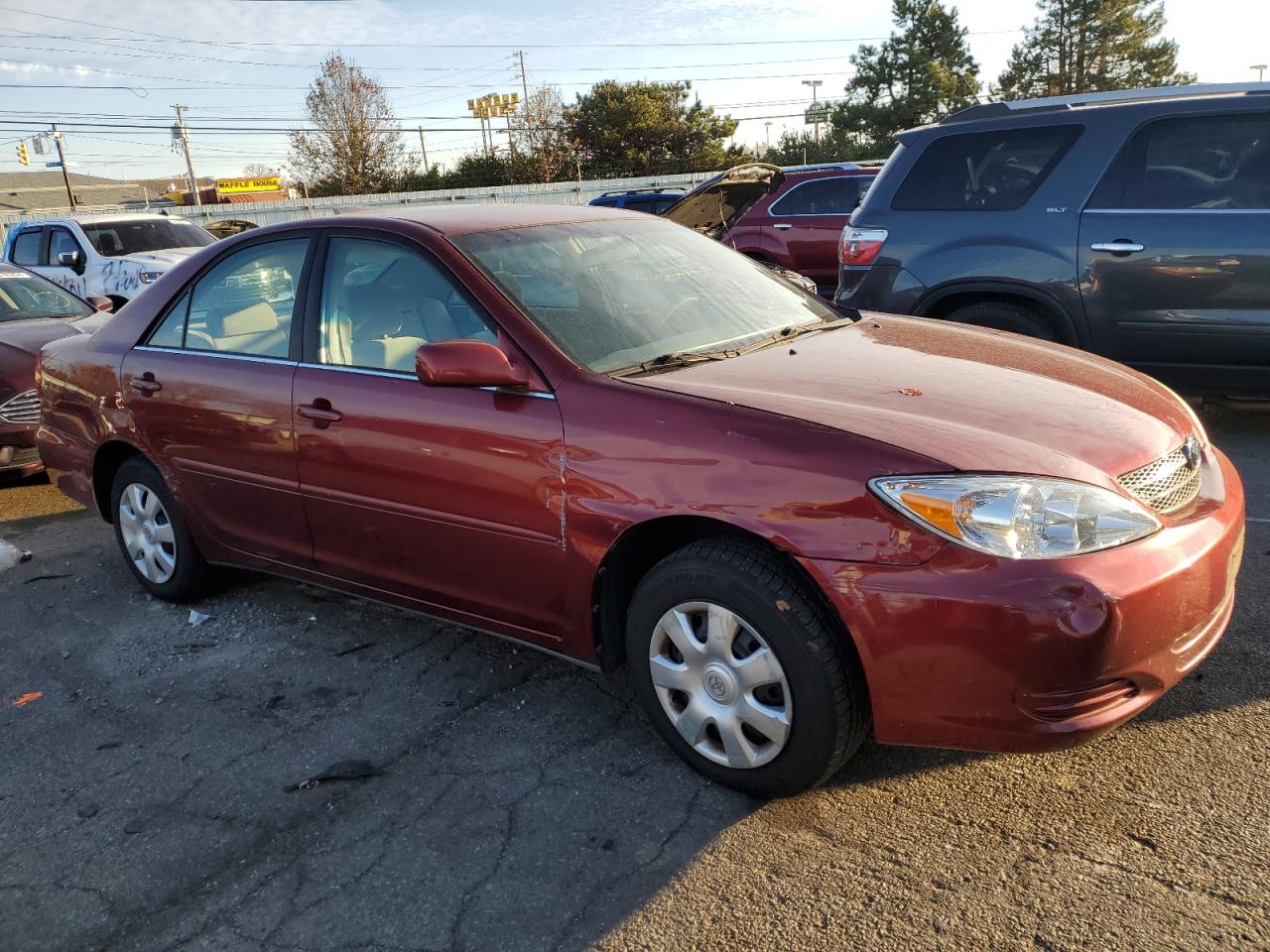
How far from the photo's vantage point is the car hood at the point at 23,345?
643 cm

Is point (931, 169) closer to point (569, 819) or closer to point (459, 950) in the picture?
point (569, 819)

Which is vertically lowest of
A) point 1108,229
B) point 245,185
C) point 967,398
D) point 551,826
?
point 551,826

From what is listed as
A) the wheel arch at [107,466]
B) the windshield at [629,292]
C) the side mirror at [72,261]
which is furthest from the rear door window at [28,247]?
the windshield at [629,292]

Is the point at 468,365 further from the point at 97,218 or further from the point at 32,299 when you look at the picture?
the point at 97,218

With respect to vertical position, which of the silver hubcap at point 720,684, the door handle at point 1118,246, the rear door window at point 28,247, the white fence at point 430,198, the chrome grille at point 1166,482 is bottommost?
A: the silver hubcap at point 720,684

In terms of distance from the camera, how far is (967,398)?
280 cm

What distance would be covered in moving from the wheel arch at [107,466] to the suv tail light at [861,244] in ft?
13.7

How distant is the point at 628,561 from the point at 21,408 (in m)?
5.28

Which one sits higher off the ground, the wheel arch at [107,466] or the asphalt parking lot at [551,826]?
the wheel arch at [107,466]

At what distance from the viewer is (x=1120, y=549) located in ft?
7.63

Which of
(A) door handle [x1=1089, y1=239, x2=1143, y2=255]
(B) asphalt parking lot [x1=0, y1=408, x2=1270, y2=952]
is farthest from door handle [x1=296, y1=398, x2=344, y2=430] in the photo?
(A) door handle [x1=1089, y1=239, x2=1143, y2=255]

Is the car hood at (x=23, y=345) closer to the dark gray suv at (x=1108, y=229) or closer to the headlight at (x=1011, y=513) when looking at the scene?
the dark gray suv at (x=1108, y=229)

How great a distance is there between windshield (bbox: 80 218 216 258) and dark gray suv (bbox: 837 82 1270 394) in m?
10.0

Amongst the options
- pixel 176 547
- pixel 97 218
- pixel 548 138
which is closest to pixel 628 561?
pixel 176 547
